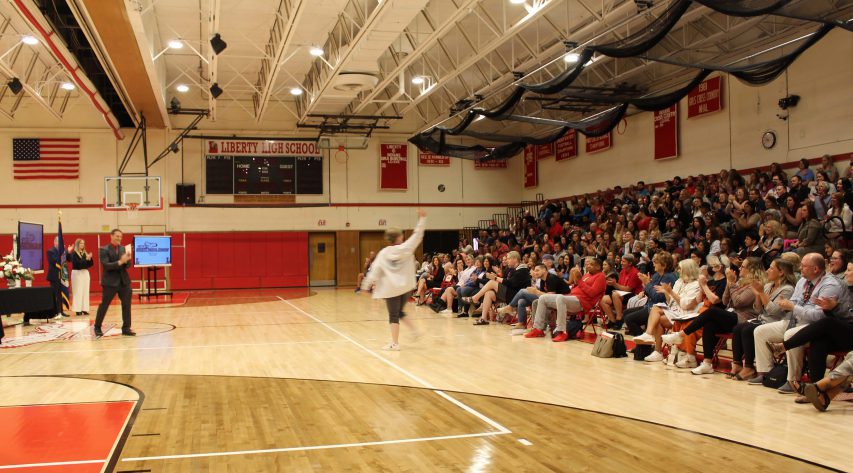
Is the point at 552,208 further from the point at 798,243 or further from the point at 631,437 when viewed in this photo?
the point at 631,437

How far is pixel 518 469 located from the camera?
399cm

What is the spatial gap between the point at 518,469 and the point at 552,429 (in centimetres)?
98

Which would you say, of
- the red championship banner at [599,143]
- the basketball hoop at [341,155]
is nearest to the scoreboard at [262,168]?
the basketball hoop at [341,155]

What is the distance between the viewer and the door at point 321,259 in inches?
966

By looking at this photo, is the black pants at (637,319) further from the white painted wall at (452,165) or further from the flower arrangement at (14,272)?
the flower arrangement at (14,272)

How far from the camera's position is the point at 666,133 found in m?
17.7

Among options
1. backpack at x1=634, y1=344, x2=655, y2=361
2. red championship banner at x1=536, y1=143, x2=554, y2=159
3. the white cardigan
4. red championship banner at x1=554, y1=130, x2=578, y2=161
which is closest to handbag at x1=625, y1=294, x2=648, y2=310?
backpack at x1=634, y1=344, x2=655, y2=361

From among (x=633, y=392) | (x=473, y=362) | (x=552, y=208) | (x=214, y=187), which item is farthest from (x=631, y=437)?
(x=214, y=187)

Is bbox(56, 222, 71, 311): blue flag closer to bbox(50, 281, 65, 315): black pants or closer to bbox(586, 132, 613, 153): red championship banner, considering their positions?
bbox(50, 281, 65, 315): black pants

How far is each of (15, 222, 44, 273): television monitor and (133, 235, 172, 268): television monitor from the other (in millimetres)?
5022

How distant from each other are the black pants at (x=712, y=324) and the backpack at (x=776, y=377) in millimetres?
690

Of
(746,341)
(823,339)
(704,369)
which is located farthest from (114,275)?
(823,339)

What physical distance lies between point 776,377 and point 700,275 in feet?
4.81

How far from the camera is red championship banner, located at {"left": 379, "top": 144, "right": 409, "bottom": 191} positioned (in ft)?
81.5
